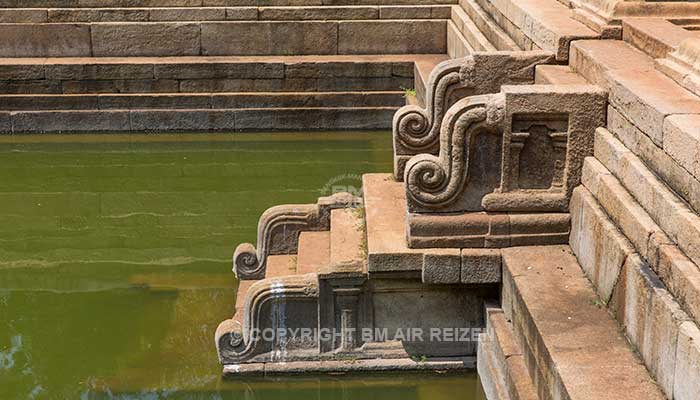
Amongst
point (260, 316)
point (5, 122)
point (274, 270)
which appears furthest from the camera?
point (5, 122)

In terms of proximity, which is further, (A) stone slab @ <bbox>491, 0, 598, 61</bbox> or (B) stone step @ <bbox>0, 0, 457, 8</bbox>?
(B) stone step @ <bbox>0, 0, 457, 8</bbox>

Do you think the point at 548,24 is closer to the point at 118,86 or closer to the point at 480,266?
the point at 480,266

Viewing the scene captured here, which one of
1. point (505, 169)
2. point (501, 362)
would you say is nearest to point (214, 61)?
point (505, 169)

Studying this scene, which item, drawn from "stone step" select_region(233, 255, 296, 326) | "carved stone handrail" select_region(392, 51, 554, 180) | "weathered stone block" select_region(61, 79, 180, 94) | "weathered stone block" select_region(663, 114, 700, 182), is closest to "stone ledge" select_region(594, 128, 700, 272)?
"weathered stone block" select_region(663, 114, 700, 182)

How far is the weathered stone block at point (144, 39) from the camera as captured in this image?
1230 centimetres

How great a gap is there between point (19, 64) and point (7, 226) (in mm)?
3446

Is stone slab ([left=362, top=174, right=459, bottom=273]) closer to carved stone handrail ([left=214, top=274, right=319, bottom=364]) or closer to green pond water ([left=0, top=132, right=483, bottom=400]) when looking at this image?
carved stone handrail ([left=214, top=274, right=319, bottom=364])

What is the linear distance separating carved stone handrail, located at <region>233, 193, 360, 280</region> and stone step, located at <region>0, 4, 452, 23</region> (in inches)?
222

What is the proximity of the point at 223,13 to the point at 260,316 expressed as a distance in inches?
276

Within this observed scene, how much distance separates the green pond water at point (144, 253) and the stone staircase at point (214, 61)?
306 millimetres

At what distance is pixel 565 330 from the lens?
4.96 m

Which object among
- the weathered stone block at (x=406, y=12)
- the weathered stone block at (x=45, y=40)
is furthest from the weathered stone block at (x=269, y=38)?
the weathered stone block at (x=45, y=40)

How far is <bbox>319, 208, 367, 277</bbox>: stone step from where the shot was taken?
602 cm

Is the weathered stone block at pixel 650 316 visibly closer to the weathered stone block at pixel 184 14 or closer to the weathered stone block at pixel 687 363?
the weathered stone block at pixel 687 363
